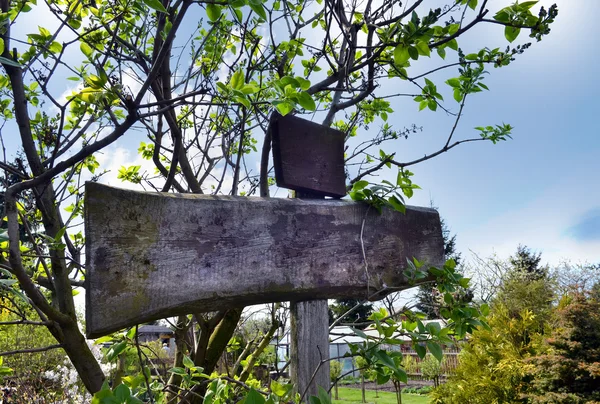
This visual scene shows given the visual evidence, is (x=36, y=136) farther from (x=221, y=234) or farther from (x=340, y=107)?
(x=221, y=234)

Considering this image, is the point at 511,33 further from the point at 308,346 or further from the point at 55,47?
the point at 55,47

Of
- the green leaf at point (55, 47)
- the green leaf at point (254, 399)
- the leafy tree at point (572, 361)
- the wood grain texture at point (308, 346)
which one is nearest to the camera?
the green leaf at point (254, 399)

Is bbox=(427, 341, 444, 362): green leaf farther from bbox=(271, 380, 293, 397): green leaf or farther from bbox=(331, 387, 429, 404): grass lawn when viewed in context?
bbox=(331, 387, 429, 404): grass lawn

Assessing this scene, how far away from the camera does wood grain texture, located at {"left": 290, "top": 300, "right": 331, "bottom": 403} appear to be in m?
1.37

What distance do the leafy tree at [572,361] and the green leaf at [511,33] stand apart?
16.4 ft

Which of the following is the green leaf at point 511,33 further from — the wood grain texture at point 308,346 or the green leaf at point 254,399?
the green leaf at point 254,399

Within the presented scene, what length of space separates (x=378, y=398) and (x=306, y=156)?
1294 cm

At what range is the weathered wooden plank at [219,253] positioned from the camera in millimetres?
960

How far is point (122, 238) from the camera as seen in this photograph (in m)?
0.98

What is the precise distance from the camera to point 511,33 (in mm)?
1420

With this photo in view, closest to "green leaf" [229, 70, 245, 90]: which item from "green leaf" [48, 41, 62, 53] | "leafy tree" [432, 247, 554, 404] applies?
"green leaf" [48, 41, 62, 53]

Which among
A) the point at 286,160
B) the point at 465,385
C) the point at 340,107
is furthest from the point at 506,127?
the point at 465,385

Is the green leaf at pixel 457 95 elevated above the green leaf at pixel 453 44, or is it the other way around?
the green leaf at pixel 453 44

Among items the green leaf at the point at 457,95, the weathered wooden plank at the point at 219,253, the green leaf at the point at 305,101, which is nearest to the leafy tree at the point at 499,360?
the green leaf at the point at 457,95
